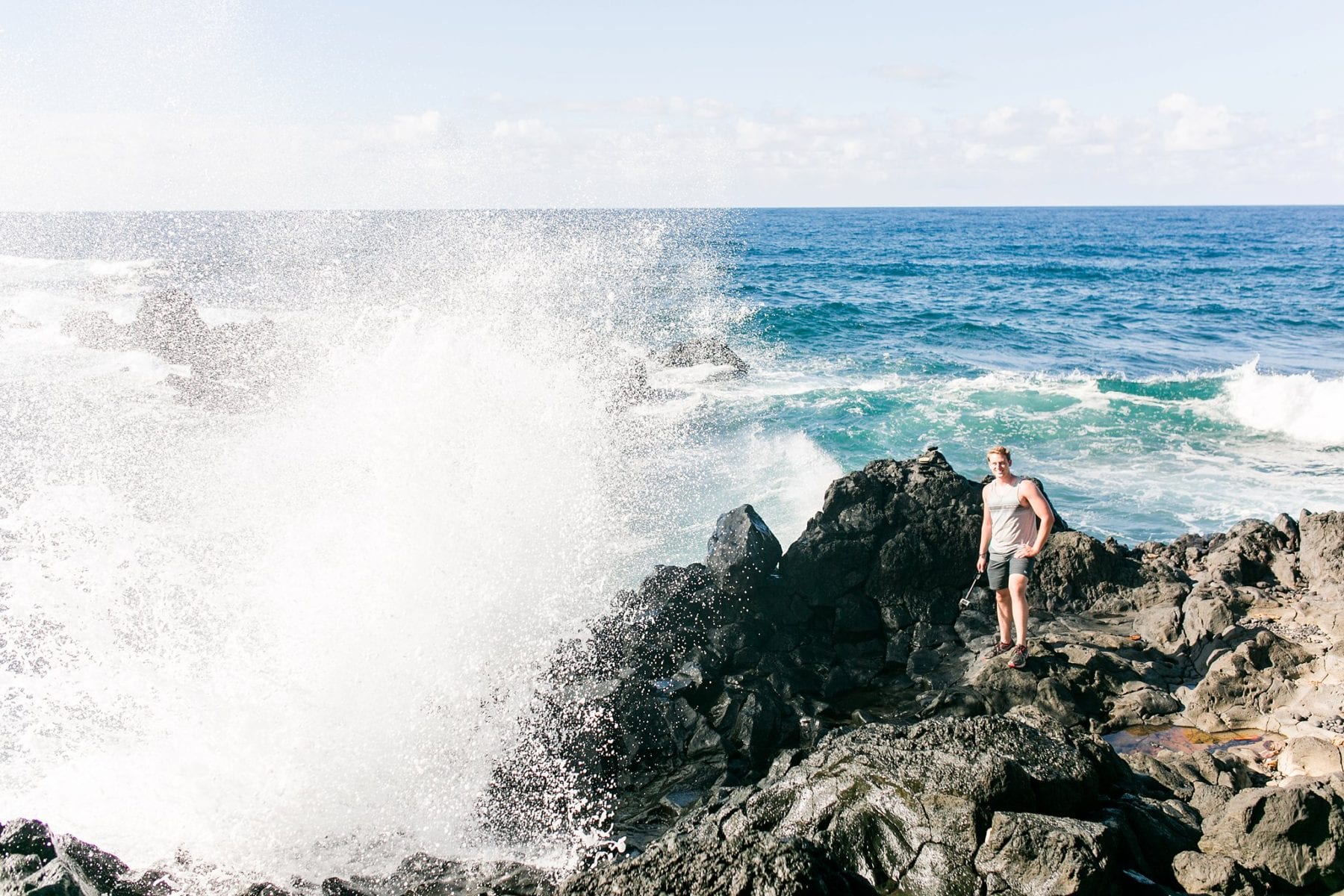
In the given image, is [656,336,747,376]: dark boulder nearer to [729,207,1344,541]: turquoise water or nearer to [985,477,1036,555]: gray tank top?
[729,207,1344,541]: turquoise water

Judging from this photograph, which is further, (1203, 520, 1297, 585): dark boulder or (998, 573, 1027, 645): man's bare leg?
(1203, 520, 1297, 585): dark boulder

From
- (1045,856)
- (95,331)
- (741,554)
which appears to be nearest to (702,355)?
(741,554)

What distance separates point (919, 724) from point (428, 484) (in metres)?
7.73

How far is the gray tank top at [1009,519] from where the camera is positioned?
7352mm

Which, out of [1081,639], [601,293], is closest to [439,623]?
[1081,639]

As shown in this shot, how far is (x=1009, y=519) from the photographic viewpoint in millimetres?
7402

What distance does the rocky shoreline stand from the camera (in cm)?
421

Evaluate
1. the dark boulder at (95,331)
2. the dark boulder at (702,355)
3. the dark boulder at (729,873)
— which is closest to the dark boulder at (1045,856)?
the dark boulder at (729,873)

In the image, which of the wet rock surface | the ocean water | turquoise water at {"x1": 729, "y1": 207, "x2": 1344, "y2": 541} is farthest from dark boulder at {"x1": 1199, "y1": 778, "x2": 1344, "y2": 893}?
the wet rock surface

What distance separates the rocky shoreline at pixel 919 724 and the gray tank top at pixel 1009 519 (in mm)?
923

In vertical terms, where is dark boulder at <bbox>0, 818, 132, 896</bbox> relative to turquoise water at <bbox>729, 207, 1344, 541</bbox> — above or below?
below

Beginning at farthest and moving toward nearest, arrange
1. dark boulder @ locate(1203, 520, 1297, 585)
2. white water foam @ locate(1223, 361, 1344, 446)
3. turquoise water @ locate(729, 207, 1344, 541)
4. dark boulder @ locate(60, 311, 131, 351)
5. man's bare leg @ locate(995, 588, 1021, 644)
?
dark boulder @ locate(60, 311, 131, 351), white water foam @ locate(1223, 361, 1344, 446), turquoise water @ locate(729, 207, 1344, 541), dark boulder @ locate(1203, 520, 1297, 585), man's bare leg @ locate(995, 588, 1021, 644)

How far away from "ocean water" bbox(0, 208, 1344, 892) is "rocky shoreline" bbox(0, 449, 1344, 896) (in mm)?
647

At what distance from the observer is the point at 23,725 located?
7.40m
